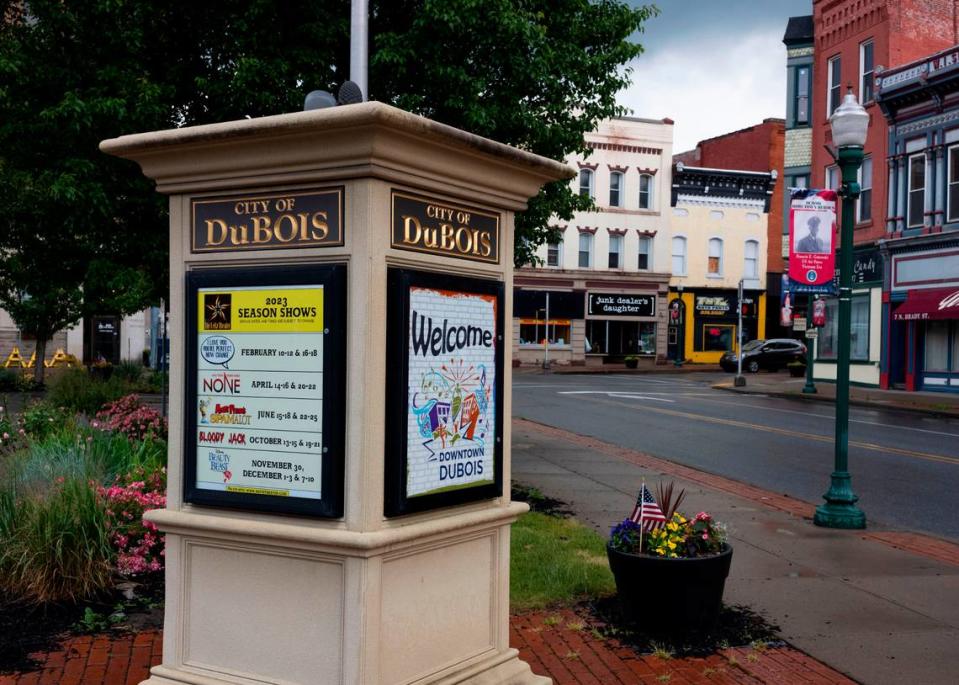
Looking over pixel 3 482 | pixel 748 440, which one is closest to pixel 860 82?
pixel 748 440

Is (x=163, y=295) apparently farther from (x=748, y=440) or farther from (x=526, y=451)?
(x=748, y=440)

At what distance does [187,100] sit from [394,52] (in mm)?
2503

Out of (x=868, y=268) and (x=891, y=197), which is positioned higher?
(x=891, y=197)

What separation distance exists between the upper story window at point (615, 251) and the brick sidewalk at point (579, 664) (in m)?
47.8

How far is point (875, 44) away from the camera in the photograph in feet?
109

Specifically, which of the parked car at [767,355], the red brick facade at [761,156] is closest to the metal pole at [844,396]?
the parked car at [767,355]

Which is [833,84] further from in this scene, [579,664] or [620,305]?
[579,664]

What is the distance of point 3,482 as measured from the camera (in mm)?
6551

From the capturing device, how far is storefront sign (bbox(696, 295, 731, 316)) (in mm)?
54000

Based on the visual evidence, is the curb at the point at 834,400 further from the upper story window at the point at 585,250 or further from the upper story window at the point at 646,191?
the upper story window at the point at 646,191

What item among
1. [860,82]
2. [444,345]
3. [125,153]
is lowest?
[444,345]

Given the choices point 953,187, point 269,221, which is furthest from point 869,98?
point 269,221

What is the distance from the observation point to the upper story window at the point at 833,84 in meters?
34.8

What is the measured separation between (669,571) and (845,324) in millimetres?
4752
